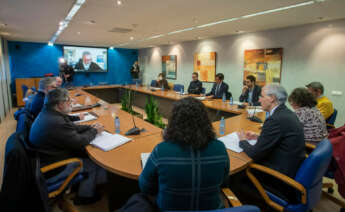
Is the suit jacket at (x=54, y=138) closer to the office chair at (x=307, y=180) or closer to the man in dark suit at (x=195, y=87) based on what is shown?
the office chair at (x=307, y=180)

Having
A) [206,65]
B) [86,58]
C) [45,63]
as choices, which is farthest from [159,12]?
[45,63]

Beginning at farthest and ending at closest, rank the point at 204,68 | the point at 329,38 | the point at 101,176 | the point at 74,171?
the point at 204,68 → the point at 329,38 → the point at 101,176 → the point at 74,171

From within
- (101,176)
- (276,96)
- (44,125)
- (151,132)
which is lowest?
(101,176)

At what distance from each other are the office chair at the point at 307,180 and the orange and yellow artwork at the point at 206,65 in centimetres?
578

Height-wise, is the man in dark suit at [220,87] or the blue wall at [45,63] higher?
the blue wall at [45,63]

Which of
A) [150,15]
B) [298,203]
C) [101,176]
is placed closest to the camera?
[298,203]

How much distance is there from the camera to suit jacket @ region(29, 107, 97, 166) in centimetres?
163

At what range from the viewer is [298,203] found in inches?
54.1

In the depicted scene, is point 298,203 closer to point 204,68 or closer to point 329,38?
point 329,38

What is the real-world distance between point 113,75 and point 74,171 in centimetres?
924

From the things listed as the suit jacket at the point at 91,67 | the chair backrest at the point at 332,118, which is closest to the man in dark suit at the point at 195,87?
the chair backrest at the point at 332,118

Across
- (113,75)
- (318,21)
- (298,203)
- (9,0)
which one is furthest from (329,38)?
(113,75)

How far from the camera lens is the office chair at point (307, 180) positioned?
4.17 feet

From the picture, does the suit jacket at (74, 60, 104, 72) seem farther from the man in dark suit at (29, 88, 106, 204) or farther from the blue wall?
the man in dark suit at (29, 88, 106, 204)
